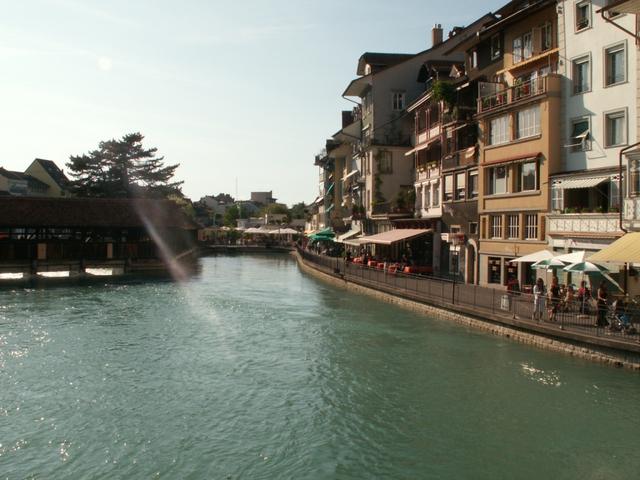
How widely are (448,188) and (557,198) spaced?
10.9 metres

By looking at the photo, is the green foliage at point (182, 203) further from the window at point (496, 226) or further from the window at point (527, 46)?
the window at point (527, 46)

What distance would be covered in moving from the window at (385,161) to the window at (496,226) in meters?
17.7

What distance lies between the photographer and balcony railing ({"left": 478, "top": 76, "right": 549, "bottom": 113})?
26900mm

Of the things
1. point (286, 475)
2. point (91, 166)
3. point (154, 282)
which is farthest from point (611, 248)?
point (91, 166)

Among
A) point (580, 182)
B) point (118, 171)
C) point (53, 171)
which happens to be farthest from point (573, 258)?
point (53, 171)

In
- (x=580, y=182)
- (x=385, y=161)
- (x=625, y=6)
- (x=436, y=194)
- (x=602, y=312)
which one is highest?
(x=625, y=6)

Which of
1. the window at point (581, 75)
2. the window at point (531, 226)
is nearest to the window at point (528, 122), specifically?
the window at point (581, 75)

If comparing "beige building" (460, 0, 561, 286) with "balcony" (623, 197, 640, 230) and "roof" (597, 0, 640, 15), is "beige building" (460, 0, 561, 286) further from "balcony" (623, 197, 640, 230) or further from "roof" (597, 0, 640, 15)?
"balcony" (623, 197, 640, 230)

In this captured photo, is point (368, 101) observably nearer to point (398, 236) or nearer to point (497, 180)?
point (398, 236)

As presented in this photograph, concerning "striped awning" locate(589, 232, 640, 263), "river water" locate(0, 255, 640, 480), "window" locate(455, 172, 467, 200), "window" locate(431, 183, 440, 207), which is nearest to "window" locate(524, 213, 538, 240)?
"window" locate(455, 172, 467, 200)

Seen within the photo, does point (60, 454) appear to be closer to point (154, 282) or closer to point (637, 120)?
point (637, 120)

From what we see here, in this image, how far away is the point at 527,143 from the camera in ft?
91.9

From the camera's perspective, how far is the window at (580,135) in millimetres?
24938

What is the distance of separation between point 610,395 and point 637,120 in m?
12.1
